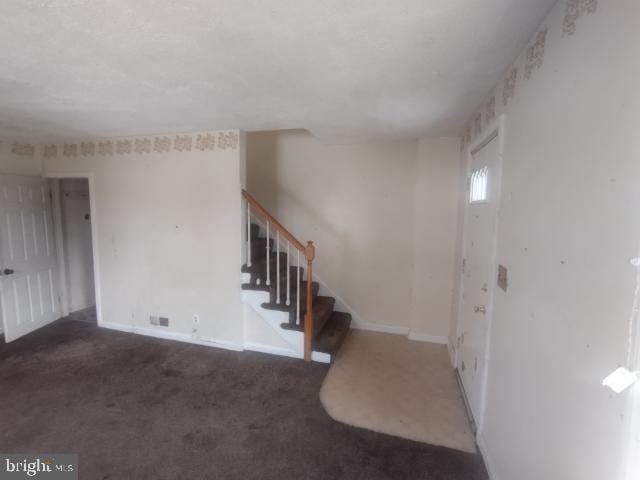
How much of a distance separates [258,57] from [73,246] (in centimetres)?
408

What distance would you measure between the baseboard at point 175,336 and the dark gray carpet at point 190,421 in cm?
16

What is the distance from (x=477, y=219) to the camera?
2.16 m

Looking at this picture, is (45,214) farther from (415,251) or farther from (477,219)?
(477,219)

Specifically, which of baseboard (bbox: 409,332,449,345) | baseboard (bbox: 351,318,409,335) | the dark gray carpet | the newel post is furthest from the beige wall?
the dark gray carpet

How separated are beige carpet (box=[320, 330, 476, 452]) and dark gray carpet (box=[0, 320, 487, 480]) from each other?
4.1 inches

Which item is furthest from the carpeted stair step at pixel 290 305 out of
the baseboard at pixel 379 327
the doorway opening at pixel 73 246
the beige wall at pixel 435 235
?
the doorway opening at pixel 73 246

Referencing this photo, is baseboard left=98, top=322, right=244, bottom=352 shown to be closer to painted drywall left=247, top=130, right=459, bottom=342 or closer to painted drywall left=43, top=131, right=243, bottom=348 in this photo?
painted drywall left=43, top=131, right=243, bottom=348

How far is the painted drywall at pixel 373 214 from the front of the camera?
315 centimetres

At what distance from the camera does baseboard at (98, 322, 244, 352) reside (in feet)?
10.2

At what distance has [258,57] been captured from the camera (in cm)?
144

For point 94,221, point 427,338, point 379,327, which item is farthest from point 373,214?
point 94,221

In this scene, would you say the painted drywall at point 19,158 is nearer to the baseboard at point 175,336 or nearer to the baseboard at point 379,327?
the baseboard at point 175,336

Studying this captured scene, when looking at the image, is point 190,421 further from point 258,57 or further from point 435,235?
point 435,235

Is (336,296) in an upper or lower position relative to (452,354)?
upper
